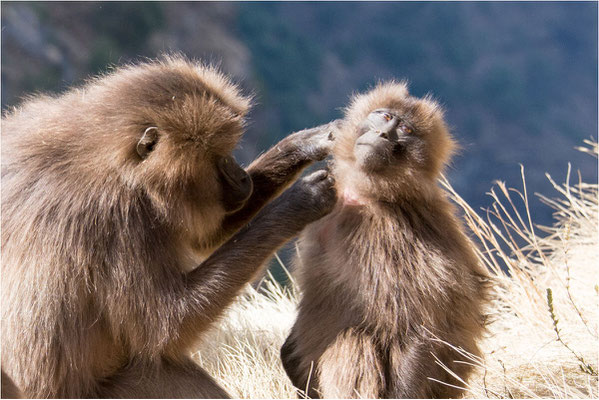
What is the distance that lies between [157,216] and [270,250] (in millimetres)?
511

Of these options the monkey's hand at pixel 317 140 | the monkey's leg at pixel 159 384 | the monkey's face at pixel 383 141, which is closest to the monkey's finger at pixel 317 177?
the monkey's face at pixel 383 141

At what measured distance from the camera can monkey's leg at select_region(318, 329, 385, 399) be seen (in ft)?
9.77

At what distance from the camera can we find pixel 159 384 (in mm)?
2842

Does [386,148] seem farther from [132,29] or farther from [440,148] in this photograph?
[132,29]

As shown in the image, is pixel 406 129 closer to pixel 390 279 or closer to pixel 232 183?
pixel 390 279

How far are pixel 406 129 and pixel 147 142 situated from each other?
1187 millimetres

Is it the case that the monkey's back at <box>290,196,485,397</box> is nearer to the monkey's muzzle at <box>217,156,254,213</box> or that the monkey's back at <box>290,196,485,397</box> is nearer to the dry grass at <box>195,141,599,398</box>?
the dry grass at <box>195,141,599,398</box>

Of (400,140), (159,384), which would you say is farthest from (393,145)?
(159,384)

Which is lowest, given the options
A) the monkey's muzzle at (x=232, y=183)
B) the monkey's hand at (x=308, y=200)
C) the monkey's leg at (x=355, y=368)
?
the monkey's leg at (x=355, y=368)

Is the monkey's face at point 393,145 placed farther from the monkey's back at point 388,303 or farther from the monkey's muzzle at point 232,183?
the monkey's muzzle at point 232,183

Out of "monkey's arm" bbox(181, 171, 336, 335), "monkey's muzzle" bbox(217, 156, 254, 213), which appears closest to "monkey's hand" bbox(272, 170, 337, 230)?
"monkey's arm" bbox(181, 171, 336, 335)

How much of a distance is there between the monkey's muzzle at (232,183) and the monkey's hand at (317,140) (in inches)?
20.3

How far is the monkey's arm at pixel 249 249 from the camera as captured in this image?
2.81 m

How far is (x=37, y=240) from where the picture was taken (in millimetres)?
2709
